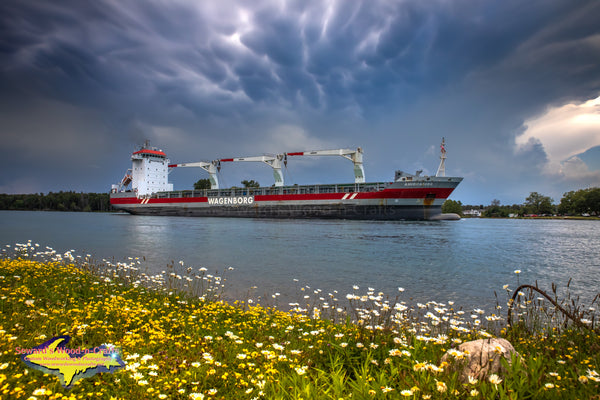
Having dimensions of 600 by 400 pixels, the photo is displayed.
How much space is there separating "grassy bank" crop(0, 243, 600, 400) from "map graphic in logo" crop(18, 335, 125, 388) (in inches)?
6.0

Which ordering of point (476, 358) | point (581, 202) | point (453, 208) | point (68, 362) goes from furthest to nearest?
1. point (453, 208)
2. point (581, 202)
3. point (476, 358)
4. point (68, 362)

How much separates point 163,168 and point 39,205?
387 feet

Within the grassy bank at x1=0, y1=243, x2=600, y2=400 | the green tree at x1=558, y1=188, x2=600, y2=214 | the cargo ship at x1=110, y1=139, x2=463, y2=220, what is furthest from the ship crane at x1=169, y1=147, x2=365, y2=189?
the green tree at x1=558, y1=188, x2=600, y2=214

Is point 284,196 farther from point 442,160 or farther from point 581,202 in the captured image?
point 581,202

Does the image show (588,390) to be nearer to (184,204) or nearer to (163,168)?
(184,204)

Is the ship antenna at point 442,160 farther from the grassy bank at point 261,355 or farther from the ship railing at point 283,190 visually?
the grassy bank at point 261,355

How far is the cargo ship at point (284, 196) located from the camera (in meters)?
47.0

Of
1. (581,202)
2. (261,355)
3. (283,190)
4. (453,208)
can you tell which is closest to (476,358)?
(261,355)

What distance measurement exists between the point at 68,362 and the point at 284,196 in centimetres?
5385

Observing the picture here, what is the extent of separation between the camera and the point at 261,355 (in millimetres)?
3783

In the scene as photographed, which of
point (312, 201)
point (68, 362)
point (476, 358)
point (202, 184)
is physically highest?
point (202, 184)

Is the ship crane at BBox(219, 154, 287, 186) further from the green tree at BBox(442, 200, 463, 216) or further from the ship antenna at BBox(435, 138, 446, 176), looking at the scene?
the green tree at BBox(442, 200, 463, 216)

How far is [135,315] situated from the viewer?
5133 millimetres

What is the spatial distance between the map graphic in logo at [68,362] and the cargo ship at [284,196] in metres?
47.1
